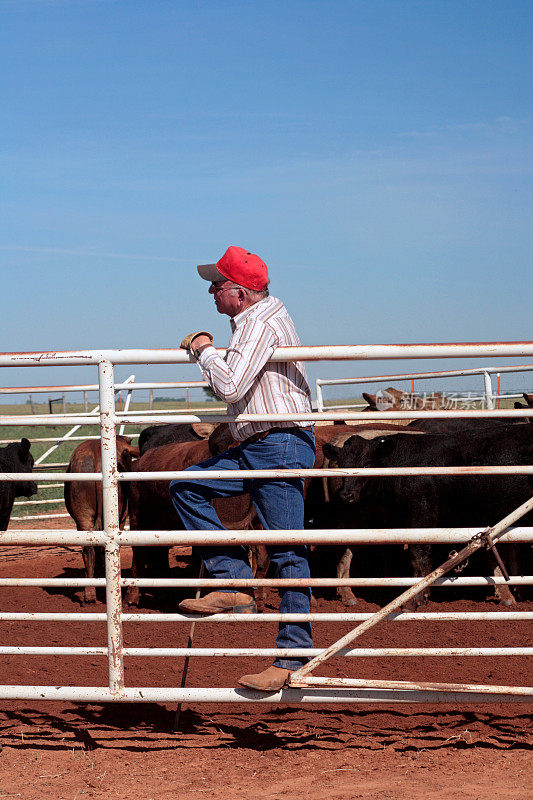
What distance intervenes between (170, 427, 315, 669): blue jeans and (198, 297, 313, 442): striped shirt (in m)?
0.09

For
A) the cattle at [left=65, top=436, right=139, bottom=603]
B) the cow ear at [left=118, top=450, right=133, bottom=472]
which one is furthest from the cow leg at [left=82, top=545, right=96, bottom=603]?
the cow ear at [left=118, top=450, right=133, bottom=472]

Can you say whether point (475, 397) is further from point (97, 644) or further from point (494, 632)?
point (97, 644)

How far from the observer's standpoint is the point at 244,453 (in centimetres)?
382

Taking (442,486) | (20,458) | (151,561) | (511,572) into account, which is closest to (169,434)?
(20,458)

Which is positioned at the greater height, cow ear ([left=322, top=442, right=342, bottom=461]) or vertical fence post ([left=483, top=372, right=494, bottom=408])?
vertical fence post ([left=483, top=372, right=494, bottom=408])

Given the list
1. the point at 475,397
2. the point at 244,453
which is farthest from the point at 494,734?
the point at 475,397

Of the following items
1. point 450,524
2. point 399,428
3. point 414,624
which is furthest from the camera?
point 399,428

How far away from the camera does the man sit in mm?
3734

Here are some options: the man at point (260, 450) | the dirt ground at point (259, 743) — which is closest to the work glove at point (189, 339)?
the man at point (260, 450)

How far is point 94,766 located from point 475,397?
8808mm

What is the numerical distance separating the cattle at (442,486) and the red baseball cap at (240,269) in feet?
13.5

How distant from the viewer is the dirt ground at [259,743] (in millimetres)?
3463

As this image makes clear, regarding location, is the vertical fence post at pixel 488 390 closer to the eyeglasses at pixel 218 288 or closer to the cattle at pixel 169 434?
the cattle at pixel 169 434

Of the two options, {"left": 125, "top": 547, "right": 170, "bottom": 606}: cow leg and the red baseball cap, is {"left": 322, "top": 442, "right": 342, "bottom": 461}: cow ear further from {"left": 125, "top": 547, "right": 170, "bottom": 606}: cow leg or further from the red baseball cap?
the red baseball cap
